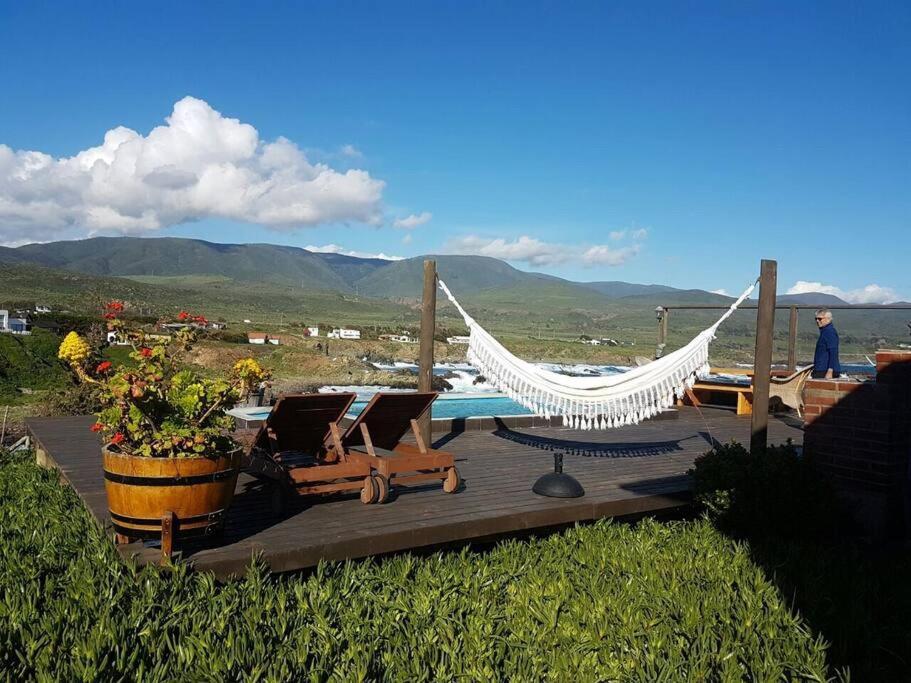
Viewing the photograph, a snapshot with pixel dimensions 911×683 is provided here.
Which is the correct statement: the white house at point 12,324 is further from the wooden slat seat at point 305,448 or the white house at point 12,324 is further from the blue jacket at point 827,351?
the blue jacket at point 827,351

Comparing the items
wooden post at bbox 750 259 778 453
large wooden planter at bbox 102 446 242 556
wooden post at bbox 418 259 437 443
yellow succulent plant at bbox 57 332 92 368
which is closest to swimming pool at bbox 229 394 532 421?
wooden post at bbox 418 259 437 443

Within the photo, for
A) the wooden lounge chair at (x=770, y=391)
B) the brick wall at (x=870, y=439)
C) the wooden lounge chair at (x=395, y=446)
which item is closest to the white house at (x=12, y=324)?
the wooden lounge chair at (x=770, y=391)

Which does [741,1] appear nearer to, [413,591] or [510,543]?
[510,543]

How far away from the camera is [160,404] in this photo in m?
2.76

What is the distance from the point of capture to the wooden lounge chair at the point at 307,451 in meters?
3.46

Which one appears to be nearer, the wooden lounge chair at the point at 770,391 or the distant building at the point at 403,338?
the wooden lounge chair at the point at 770,391

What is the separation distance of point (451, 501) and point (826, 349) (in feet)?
13.2

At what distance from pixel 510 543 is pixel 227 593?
1.41m

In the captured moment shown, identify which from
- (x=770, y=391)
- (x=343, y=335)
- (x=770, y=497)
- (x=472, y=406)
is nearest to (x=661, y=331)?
(x=770, y=391)

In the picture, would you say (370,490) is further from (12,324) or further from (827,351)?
(12,324)

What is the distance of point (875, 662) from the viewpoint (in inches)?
101

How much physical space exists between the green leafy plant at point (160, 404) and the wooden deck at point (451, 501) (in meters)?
0.42

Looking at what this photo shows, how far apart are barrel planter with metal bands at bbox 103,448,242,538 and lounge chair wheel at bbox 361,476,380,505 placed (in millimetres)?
1011

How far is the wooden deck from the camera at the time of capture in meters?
3.02
